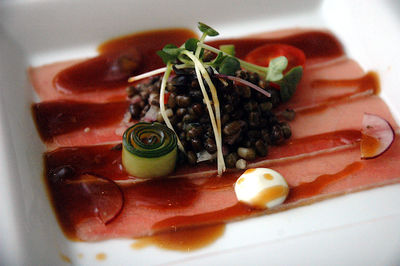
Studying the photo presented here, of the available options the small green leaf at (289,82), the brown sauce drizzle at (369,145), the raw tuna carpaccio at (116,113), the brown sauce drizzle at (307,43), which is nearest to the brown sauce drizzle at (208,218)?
the raw tuna carpaccio at (116,113)

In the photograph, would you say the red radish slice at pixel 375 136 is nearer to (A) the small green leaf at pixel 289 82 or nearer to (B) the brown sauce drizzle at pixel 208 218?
(A) the small green leaf at pixel 289 82

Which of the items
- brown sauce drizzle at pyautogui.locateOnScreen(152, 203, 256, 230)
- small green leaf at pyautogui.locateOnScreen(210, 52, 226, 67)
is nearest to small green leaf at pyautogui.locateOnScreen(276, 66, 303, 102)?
small green leaf at pyautogui.locateOnScreen(210, 52, 226, 67)

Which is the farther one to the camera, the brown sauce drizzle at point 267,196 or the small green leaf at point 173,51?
the small green leaf at point 173,51

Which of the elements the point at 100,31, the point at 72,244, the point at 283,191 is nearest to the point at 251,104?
the point at 283,191

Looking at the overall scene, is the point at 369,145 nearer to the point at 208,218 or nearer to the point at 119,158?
the point at 208,218

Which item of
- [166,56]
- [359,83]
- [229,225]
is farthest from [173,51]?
[359,83]
